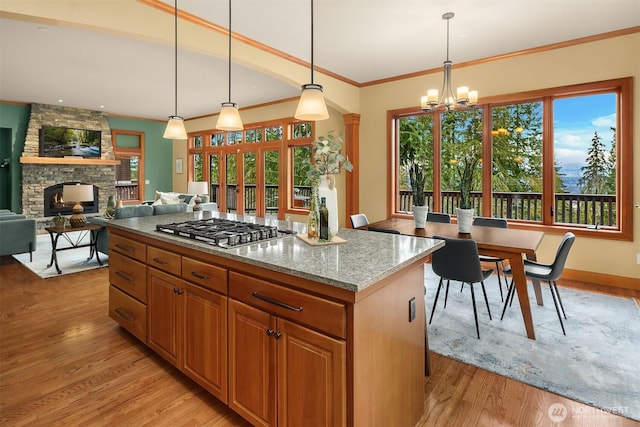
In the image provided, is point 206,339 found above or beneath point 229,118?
beneath

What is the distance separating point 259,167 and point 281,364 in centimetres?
666

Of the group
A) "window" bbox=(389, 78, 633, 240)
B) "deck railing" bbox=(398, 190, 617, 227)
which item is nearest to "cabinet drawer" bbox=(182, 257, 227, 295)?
"window" bbox=(389, 78, 633, 240)

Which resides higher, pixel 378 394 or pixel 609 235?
pixel 609 235

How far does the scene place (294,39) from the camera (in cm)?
399

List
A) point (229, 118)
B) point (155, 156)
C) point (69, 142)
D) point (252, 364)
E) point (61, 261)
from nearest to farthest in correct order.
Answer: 1. point (252, 364)
2. point (229, 118)
3. point (61, 261)
4. point (69, 142)
5. point (155, 156)

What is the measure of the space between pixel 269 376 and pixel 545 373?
6.05ft

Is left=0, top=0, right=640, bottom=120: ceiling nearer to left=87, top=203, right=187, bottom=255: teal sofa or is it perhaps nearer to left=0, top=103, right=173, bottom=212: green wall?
left=0, top=103, right=173, bottom=212: green wall

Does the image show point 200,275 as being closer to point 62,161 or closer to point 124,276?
point 124,276

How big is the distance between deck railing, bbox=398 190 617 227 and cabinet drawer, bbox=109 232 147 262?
4312 millimetres

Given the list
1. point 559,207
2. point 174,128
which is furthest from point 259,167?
point 559,207

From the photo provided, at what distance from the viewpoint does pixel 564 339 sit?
2.63m

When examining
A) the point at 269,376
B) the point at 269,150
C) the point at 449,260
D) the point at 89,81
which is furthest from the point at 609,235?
the point at 89,81

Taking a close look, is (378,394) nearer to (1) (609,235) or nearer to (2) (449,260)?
(2) (449,260)

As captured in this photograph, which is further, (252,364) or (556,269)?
(556,269)
